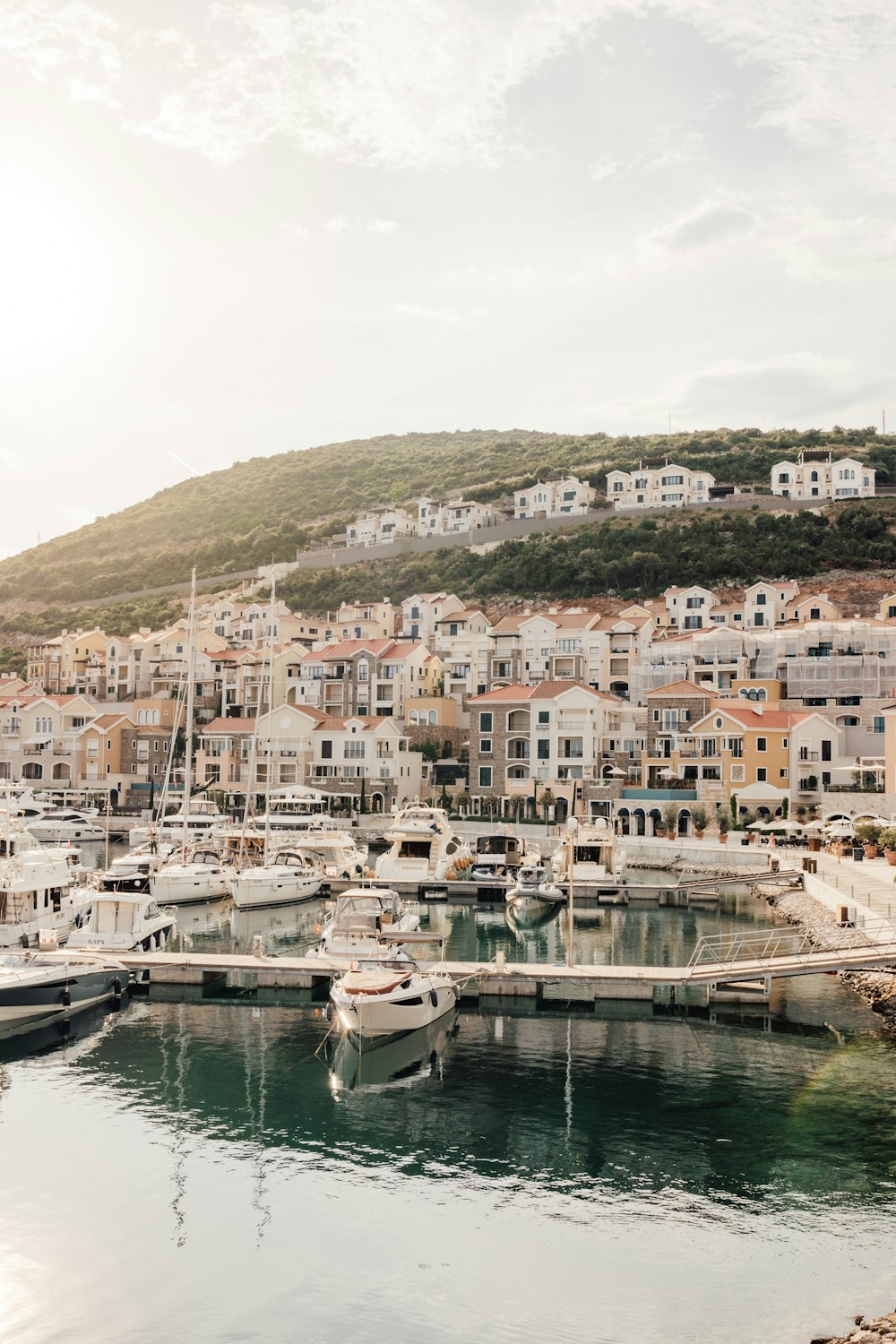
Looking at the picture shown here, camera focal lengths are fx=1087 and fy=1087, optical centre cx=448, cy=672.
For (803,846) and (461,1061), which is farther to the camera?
(803,846)

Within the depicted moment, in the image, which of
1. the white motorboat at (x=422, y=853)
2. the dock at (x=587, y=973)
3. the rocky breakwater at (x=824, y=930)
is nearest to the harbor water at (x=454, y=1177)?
the rocky breakwater at (x=824, y=930)

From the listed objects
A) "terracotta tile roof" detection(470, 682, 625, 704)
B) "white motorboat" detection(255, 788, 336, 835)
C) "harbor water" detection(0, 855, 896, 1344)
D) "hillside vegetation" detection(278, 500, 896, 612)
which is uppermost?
"hillside vegetation" detection(278, 500, 896, 612)

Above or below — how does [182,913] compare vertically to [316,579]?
below

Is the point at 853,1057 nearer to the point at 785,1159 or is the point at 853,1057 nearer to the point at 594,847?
the point at 785,1159

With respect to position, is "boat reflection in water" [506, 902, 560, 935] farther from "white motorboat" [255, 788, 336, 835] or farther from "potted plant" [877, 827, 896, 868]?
"white motorboat" [255, 788, 336, 835]

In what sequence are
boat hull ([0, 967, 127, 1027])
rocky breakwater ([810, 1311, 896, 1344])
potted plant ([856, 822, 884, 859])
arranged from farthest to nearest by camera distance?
potted plant ([856, 822, 884, 859]) → boat hull ([0, 967, 127, 1027]) → rocky breakwater ([810, 1311, 896, 1344])

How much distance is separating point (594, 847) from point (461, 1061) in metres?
29.8

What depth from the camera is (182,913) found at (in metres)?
45.5

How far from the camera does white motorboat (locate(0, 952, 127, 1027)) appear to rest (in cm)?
2688

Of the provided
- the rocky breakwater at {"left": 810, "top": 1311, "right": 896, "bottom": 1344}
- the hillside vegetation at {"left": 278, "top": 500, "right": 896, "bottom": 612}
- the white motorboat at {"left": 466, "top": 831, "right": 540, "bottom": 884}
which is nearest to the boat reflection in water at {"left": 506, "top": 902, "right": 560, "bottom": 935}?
the white motorboat at {"left": 466, "top": 831, "right": 540, "bottom": 884}

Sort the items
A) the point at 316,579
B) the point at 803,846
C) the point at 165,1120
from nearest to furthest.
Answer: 1. the point at 165,1120
2. the point at 803,846
3. the point at 316,579

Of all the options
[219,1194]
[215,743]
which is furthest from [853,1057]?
[215,743]

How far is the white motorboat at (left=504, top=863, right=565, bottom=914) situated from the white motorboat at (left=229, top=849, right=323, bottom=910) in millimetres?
8922

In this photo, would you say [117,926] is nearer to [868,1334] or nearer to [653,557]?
[868,1334]
